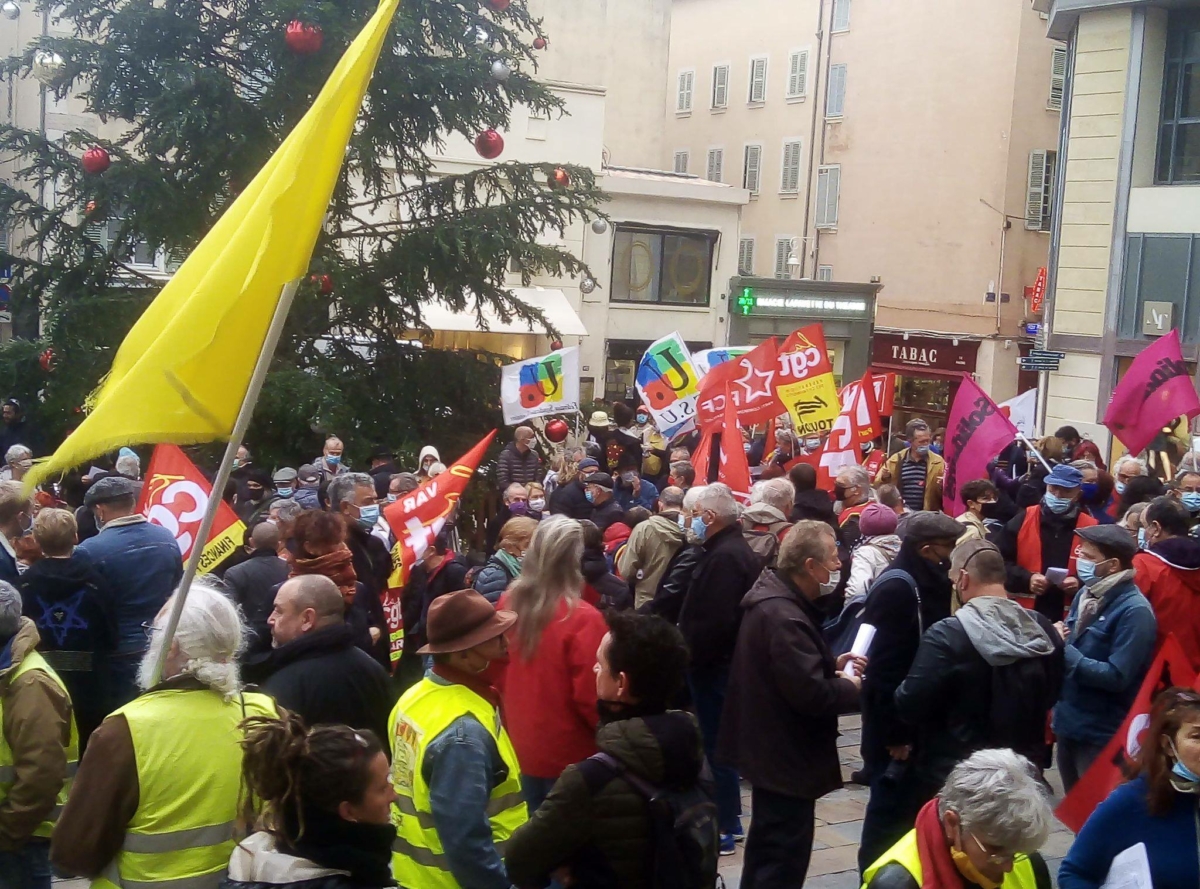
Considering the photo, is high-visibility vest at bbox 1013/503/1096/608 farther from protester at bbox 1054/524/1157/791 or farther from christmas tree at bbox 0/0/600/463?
christmas tree at bbox 0/0/600/463

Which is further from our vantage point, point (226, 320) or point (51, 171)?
point (51, 171)

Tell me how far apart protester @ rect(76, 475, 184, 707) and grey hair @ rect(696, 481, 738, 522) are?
2.58m

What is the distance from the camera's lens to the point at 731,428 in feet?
36.3

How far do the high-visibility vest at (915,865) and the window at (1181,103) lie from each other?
837 inches

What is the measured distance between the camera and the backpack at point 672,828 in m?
3.43

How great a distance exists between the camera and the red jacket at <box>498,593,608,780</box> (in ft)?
16.4

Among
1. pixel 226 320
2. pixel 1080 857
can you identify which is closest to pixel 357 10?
pixel 226 320

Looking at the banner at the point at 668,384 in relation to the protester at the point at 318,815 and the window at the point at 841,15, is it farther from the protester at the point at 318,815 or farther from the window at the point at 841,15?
the window at the point at 841,15

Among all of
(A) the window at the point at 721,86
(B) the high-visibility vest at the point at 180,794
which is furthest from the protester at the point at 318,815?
(A) the window at the point at 721,86

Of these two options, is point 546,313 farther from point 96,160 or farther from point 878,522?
point 878,522

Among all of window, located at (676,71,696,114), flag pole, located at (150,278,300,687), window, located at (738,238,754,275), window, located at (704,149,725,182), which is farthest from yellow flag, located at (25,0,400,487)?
window, located at (676,71,696,114)

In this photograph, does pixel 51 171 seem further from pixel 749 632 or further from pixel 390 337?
pixel 749 632

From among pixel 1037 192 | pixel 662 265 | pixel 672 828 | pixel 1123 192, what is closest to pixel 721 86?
pixel 662 265

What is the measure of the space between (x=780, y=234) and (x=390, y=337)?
2350cm
